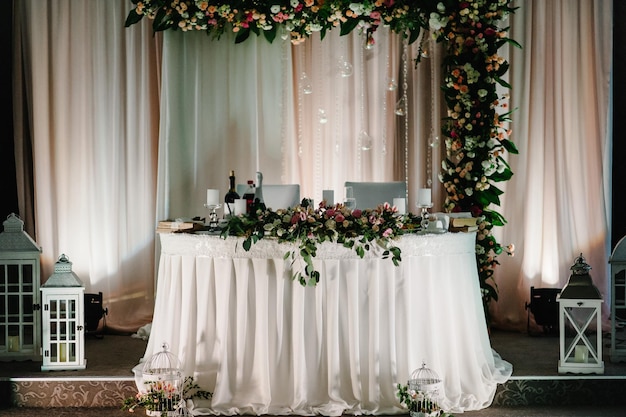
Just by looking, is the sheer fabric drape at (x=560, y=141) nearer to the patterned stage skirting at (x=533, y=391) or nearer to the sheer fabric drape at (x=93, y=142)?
the patterned stage skirting at (x=533, y=391)

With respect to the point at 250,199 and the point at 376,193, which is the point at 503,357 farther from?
the point at 250,199

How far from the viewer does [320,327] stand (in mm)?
4184

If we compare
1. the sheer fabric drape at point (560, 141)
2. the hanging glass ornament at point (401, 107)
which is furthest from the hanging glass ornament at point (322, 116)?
the sheer fabric drape at point (560, 141)

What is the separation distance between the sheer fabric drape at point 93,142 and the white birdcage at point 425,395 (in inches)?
112

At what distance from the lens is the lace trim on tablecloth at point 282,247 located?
4168 mm

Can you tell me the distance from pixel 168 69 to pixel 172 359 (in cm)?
276

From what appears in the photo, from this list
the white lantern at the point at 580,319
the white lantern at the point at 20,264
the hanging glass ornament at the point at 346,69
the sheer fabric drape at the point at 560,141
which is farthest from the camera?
the sheer fabric drape at the point at 560,141

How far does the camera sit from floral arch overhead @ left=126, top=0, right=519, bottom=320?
563cm

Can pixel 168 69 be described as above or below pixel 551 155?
above

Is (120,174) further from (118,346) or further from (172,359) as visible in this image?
(172,359)

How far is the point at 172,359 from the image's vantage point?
169 inches

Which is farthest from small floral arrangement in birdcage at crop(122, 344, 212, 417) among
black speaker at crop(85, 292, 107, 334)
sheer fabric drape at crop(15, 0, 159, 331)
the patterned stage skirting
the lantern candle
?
sheer fabric drape at crop(15, 0, 159, 331)

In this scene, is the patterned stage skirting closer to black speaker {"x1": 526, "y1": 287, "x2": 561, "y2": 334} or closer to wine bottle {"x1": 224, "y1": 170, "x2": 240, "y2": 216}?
wine bottle {"x1": 224, "y1": 170, "x2": 240, "y2": 216}

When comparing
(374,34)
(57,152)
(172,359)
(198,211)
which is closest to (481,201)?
(374,34)
